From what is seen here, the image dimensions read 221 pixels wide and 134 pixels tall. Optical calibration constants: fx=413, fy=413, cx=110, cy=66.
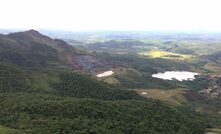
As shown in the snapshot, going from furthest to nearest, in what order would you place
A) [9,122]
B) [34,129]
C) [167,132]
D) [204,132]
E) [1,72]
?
[1,72]
[204,132]
[167,132]
[9,122]
[34,129]

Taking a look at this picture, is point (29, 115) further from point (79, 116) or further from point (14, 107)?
point (79, 116)

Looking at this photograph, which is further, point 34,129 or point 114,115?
point 114,115

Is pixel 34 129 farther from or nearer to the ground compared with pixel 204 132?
farther from the ground

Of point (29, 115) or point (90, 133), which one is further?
point (29, 115)

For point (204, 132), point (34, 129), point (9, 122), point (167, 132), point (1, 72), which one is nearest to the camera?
point (34, 129)

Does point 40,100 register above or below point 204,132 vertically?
above

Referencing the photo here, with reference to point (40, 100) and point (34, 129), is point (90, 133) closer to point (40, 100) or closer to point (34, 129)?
point (34, 129)

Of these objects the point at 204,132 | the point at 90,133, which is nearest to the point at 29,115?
the point at 90,133

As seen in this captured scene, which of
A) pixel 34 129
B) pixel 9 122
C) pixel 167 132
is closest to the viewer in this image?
pixel 34 129

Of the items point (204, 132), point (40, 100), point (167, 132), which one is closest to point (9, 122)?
point (40, 100)
